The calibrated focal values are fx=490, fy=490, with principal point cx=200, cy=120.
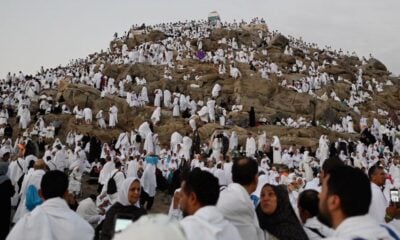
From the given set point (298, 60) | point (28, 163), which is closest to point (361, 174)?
point (28, 163)

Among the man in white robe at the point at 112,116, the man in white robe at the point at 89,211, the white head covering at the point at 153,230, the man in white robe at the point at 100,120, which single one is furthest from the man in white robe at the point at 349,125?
the white head covering at the point at 153,230

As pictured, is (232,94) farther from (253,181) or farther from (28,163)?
(253,181)

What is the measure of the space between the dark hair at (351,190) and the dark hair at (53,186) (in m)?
2.25

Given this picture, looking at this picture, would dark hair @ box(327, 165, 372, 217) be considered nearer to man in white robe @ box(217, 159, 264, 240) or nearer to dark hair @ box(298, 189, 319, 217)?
man in white robe @ box(217, 159, 264, 240)

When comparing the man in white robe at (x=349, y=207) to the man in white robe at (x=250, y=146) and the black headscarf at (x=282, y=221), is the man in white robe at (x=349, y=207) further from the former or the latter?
the man in white robe at (x=250, y=146)

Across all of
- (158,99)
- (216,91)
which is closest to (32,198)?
(158,99)

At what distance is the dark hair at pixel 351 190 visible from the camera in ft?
7.38

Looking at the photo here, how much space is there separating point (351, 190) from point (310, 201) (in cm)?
189

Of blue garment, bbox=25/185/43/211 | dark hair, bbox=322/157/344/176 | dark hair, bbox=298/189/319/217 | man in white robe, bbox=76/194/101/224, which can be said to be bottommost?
man in white robe, bbox=76/194/101/224

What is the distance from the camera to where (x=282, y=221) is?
156 inches

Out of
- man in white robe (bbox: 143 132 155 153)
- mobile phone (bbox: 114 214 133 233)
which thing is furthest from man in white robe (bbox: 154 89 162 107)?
mobile phone (bbox: 114 214 133 233)

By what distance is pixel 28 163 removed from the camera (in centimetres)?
1330

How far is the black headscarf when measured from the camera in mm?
3877

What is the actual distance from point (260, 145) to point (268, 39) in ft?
126
